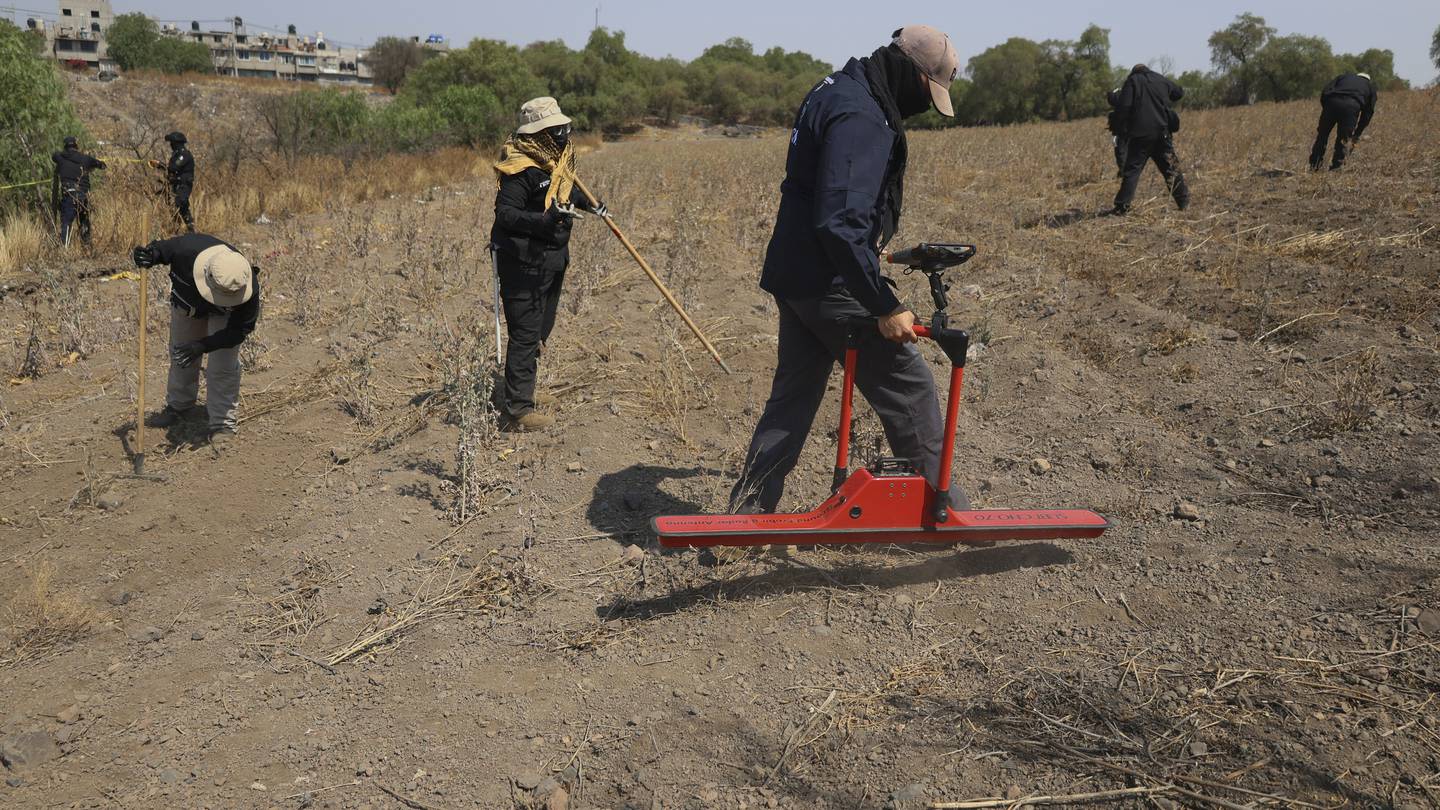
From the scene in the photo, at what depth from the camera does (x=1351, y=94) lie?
10.9m

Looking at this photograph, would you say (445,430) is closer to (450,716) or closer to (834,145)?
(450,716)

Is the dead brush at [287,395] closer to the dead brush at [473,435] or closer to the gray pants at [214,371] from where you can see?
the gray pants at [214,371]

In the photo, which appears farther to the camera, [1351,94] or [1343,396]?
[1351,94]

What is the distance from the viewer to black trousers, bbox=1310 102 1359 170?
10.9 meters

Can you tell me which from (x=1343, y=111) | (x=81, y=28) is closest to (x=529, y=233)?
(x=1343, y=111)

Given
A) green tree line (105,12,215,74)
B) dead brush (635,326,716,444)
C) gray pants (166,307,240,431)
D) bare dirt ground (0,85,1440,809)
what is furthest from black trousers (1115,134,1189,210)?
green tree line (105,12,215,74)

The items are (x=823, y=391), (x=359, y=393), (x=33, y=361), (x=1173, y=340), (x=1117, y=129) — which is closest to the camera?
(x=823, y=391)

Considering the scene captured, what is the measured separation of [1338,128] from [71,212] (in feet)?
47.6

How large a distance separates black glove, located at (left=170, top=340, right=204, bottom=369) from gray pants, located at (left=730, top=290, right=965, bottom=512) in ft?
10.8

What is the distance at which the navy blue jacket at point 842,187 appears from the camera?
302 cm

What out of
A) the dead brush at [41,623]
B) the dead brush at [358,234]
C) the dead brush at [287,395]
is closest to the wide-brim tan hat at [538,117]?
the dead brush at [287,395]

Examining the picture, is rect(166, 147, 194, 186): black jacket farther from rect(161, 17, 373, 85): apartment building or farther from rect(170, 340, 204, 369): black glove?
rect(161, 17, 373, 85): apartment building

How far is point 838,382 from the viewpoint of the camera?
5895 millimetres

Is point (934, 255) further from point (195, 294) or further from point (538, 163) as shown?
point (195, 294)
